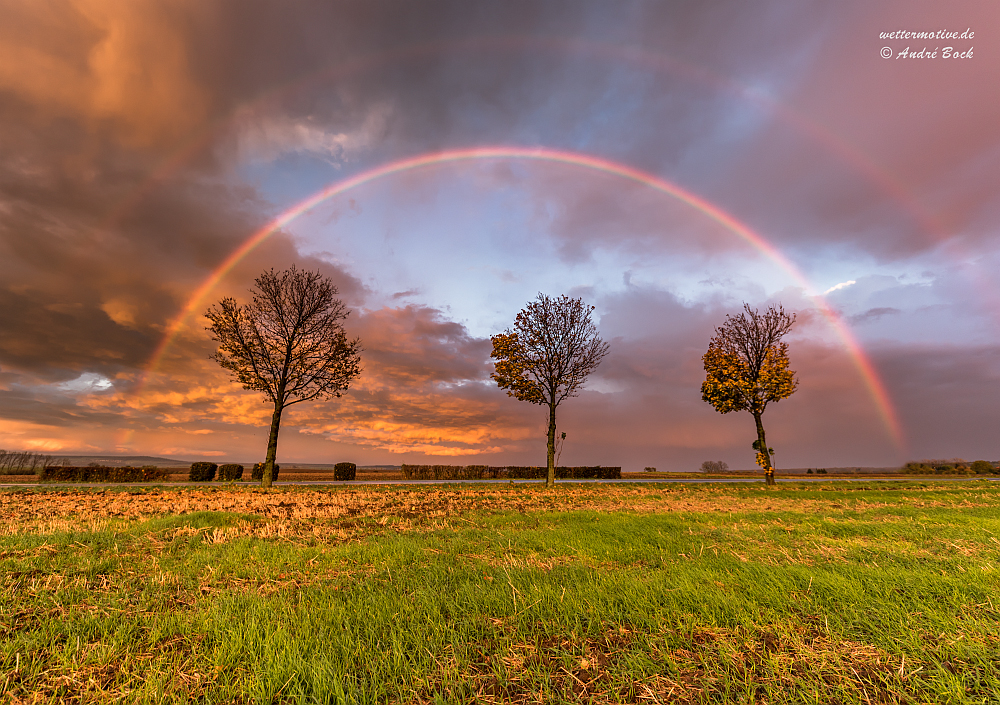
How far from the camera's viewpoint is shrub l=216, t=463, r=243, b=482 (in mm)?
35062

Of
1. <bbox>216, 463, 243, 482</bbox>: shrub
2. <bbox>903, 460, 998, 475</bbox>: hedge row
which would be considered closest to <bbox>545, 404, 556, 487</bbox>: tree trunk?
<bbox>216, 463, 243, 482</bbox>: shrub

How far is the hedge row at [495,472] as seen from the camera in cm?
4122

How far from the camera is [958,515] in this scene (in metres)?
11.8

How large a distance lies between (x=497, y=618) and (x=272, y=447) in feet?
80.2

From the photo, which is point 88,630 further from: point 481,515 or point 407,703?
point 481,515

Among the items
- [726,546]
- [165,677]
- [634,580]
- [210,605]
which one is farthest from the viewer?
[726,546]

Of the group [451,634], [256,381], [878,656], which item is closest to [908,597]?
[878,656]

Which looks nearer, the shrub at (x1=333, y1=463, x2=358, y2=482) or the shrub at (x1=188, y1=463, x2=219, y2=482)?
the shrub at (x1=188, y1=463, x2=219, y2=482)

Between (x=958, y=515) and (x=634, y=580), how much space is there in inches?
496

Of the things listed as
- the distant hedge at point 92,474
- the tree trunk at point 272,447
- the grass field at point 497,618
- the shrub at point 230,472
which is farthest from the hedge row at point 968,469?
the distant hedge at point 92,474

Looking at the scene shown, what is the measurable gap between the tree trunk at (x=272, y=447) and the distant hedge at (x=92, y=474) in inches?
577

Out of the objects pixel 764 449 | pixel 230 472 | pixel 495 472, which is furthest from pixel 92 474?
pixel 764 449

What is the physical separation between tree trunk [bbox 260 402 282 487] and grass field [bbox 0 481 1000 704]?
16.8 meters

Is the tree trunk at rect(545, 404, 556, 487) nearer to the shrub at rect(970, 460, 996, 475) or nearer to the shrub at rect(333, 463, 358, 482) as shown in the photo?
the shrub at rect(333, 463, 358, 482)
